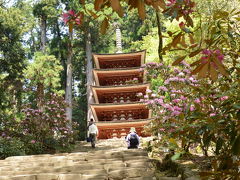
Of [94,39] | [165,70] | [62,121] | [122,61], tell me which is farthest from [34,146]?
[94,39]

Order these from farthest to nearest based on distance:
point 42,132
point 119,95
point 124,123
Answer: point 119,95
point 124,123
point 42,132

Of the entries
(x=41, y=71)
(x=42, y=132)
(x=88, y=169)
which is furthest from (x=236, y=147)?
(x=41, y=71)

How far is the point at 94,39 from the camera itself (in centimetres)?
2414

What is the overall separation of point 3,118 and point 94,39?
12.4m

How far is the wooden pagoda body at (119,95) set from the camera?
1742 centimetres

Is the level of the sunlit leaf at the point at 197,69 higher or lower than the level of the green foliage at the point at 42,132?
higher

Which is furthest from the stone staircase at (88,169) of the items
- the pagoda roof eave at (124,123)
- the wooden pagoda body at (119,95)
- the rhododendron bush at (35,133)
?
the wooden pagoda body at (119,95)

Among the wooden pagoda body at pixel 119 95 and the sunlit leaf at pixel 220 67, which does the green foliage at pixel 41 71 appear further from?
the sunlit leaf at pixel 220 67

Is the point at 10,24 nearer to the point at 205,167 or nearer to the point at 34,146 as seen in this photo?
the point at 34,146

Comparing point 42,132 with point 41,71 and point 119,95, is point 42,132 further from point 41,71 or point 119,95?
point 119,95

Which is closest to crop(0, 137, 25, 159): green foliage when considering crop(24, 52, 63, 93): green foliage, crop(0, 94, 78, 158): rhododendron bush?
crop(0, 94, 78, 158): rhododendron bush

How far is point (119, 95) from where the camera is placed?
62.8ft

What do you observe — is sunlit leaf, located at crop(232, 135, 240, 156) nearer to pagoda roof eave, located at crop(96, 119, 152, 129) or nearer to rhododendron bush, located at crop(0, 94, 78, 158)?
rhododendron bush, located at crop(0, 94, 78, 158)

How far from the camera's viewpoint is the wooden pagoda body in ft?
57.2
